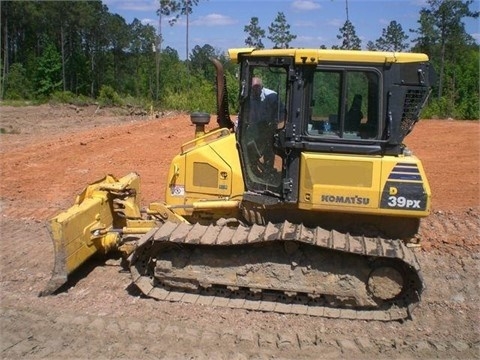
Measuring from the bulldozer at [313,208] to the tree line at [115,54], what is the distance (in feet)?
73.5

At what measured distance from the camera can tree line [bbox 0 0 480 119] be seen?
3108 centimetres

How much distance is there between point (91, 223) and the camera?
6.35 meters

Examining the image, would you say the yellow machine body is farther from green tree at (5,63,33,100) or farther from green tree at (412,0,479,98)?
green tree at (5,63,33,100)

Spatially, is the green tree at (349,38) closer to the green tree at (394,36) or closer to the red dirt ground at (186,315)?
the red dirt ground at (186,315)

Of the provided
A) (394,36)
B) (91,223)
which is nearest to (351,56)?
(91,223)

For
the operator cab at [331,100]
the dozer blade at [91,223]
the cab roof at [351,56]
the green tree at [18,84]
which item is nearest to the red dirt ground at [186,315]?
the dozer blade at [91,223]

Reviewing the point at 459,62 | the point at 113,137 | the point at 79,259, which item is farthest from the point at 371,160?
the point at 459,62

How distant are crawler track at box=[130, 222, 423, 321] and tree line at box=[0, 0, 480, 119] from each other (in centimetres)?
2263

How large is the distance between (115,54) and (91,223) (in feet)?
177

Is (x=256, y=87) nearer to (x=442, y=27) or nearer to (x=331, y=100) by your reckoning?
(x=331, y=100)

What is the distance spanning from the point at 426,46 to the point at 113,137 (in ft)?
75.6

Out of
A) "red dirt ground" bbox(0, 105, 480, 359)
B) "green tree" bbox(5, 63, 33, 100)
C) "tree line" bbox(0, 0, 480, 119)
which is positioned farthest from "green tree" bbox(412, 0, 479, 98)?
"green tree" bbox(5, 63, 33, 100)

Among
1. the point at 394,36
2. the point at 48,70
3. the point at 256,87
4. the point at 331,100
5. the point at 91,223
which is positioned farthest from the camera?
the point at 48,70

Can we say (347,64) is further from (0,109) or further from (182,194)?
(0,109)
